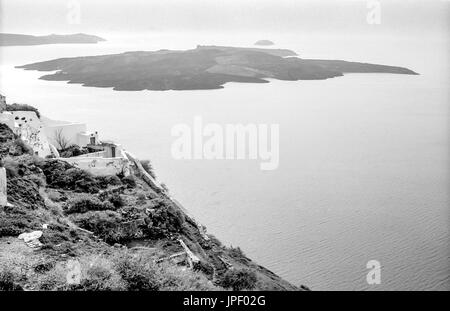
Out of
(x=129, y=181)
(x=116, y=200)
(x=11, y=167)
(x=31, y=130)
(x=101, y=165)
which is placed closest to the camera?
(x=11, y=167)

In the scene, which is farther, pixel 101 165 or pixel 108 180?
pixel 101 165

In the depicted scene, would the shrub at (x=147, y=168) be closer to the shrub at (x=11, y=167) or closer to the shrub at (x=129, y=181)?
the shrub at (x=129, y=181)

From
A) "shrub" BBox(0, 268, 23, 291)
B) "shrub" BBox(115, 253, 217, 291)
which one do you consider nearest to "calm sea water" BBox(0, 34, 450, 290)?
"shrub" BBox(115, 253, 217, 291)

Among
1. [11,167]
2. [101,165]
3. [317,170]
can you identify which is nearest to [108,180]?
[101,165]

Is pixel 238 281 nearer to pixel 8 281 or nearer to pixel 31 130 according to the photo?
pixel 8 281

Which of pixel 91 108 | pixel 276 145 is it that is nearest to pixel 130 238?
pixel 276 145

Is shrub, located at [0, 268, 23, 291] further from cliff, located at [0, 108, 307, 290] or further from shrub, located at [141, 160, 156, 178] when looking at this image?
shrub, located at [141, 160, 156, 178]
